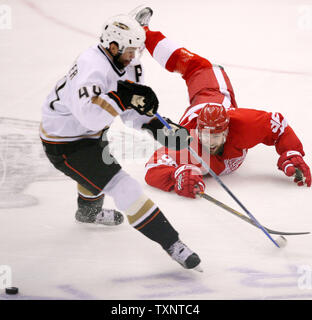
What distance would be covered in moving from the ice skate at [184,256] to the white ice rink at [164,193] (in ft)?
0.18

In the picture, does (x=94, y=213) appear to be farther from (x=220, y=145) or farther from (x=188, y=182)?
(x=220, y=145)

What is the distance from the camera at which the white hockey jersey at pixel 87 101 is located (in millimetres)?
2275

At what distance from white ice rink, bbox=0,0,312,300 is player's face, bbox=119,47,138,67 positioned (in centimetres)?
78

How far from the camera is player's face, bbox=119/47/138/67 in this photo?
7.82 ft

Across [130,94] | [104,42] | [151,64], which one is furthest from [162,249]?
[151,64]

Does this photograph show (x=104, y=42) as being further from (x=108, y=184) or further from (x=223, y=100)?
(x=223, y=100)

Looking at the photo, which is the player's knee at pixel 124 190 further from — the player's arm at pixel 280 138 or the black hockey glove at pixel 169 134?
the player's arm at pixel 280 138

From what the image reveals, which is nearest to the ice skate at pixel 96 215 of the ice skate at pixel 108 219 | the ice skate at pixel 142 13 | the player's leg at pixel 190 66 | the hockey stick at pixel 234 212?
the ice skate at pixel 108 219

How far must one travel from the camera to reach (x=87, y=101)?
7.42ft

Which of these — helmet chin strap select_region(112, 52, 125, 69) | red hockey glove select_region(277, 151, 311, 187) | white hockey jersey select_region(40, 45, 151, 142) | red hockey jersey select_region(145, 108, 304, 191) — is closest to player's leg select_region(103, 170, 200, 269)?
white hockey jersey select_region(40, 45, 151, 142)

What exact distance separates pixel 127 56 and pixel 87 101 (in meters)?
0.27

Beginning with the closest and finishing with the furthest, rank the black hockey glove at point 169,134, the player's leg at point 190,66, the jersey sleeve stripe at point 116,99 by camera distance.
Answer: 1. the jersey sleeve stripe at point 116,99
2. the black hockey glove at point 169,134
3. the player's leg at point 190,66

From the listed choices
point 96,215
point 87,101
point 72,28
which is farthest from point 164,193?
point 72,28

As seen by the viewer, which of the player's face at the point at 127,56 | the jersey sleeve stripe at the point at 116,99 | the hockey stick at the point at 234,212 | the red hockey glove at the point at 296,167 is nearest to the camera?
the jersey sleeve stripe at the point at 116,99
